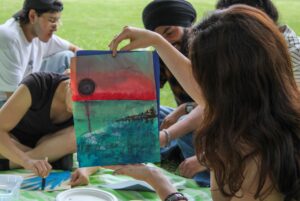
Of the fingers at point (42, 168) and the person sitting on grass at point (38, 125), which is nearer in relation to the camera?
the fingers at point (42, 168)

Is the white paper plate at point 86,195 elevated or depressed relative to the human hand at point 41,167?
elevated

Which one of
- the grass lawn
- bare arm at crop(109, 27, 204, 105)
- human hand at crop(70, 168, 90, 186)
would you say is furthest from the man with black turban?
the grass lawn

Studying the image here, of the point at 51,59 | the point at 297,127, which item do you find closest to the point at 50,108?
the point at 51,59

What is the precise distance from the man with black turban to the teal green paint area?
0.73 m

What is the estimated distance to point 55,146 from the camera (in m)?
2.39

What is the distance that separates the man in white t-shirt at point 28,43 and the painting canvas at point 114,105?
4.98 feet

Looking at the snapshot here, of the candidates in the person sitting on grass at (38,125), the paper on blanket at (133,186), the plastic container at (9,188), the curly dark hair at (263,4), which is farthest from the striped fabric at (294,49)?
the plastic container at (9,188)

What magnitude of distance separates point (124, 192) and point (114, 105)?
670mm

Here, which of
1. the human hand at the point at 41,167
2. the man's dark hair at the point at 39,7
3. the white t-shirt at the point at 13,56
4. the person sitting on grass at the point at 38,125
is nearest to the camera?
the human hand at the point at 41,167

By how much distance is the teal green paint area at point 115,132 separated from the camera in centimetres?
155

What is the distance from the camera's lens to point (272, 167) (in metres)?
1.21

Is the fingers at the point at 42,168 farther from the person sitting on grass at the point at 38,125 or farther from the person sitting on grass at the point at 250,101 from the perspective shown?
the person sitting on grass at the point at 250,101

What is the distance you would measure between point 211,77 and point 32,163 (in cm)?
112

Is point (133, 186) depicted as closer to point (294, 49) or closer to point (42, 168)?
point (42, 168)
